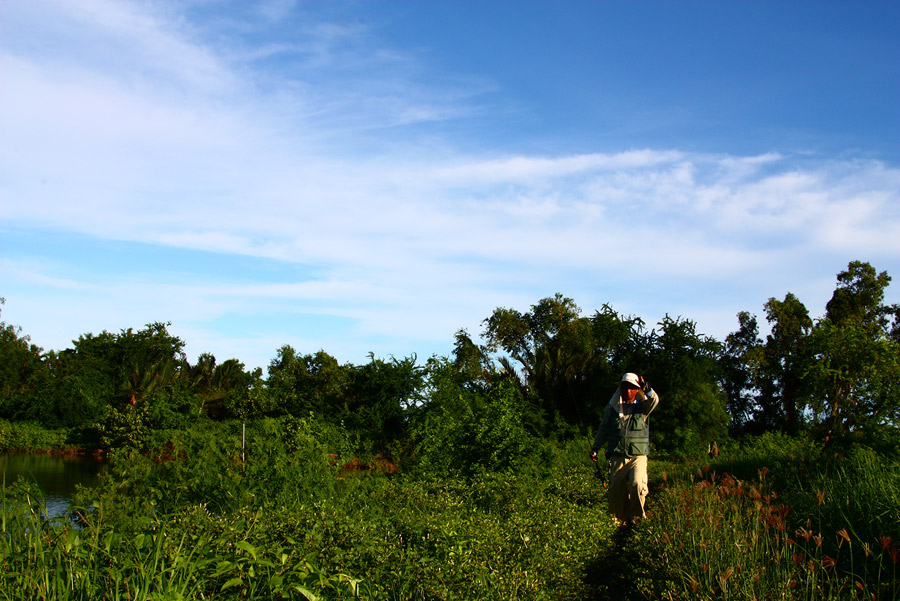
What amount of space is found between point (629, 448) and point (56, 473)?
23602mm

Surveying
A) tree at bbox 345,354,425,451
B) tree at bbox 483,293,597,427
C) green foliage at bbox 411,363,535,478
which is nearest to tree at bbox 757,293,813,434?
tree at bbox 483,293,597,427

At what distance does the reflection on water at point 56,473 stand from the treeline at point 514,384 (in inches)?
78.7

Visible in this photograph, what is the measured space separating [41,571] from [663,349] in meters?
21.9

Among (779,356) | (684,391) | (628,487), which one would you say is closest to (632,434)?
(628,487)

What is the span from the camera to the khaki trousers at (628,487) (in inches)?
340

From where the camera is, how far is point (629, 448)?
28.7ft

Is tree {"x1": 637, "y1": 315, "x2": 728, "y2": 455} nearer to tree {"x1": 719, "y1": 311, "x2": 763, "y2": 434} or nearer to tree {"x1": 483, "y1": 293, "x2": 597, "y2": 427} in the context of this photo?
tree {"x1": 483, "y1": 293, "x2": 597, "y2": 427}

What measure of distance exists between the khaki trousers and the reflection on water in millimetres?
10120

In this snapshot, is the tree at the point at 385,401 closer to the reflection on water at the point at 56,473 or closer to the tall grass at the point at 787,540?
the reflection on water at the point at 56,473

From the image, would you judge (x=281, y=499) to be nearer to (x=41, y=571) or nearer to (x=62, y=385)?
(x=41, y=571)

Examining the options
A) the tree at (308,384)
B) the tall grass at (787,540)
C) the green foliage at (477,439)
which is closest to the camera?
the tall grass at (787,540)

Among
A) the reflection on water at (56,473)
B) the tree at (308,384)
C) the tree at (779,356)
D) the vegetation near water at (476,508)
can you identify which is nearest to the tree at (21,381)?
the reflection on water at (56,473)

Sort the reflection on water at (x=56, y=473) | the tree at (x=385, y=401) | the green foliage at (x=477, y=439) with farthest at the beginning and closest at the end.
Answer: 1. the tree at (x=385, y=401)
2. the reflection on water at (x=56, y=473)
3. the green foliage at (x=477, y=439)

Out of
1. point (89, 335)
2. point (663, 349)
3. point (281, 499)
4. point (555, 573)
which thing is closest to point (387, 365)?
point (663, 349)
